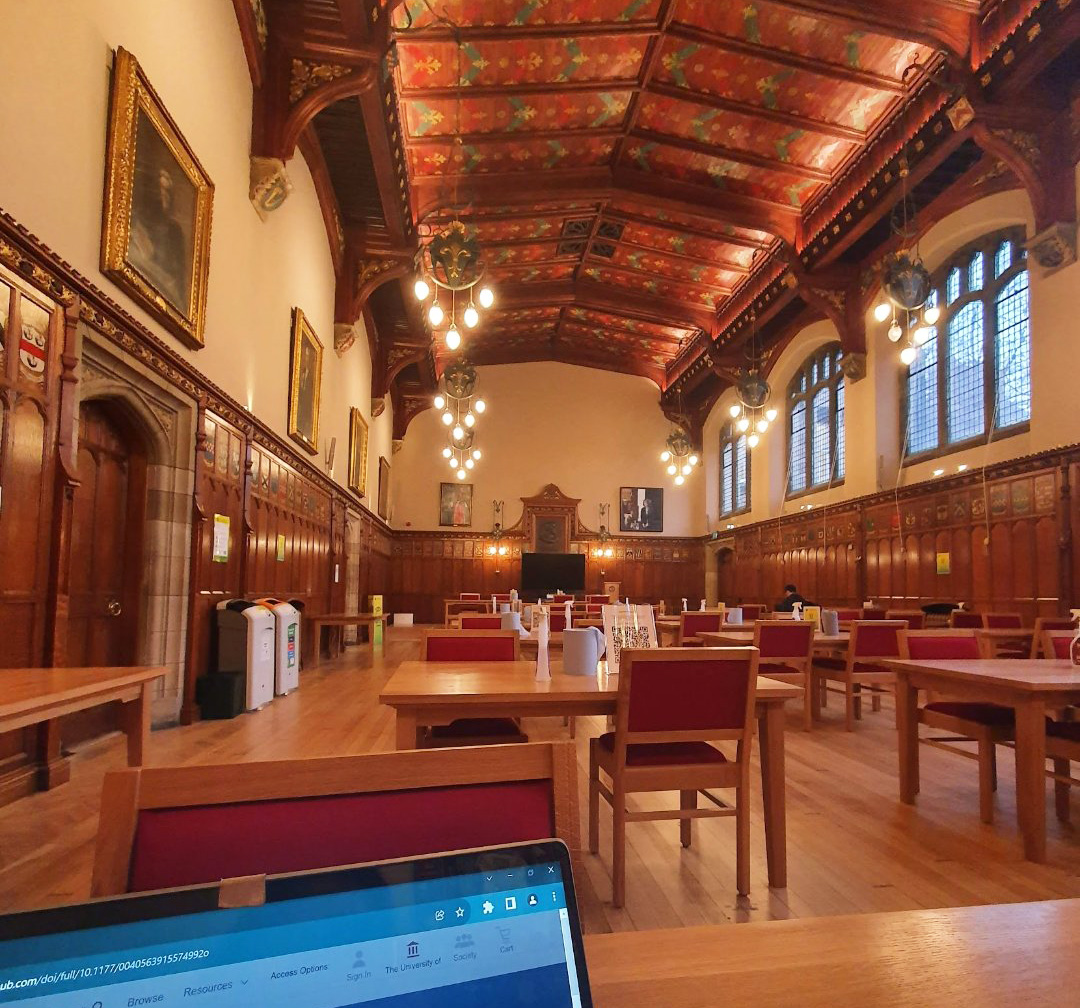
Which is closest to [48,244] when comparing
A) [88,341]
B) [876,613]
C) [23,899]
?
[88,341]

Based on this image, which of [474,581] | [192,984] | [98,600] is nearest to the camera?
[192,984]

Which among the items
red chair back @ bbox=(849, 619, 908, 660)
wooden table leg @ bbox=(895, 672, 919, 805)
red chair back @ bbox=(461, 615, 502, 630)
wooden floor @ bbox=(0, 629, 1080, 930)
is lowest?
wooden floor @ bbox=(0, 629, 1080, 930)

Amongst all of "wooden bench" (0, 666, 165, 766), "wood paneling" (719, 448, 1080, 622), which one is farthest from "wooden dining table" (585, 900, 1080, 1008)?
"wood paneling" (719, 448, 1080, 622)

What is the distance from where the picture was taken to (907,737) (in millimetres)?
3545

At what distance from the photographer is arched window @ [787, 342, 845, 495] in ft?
41.0

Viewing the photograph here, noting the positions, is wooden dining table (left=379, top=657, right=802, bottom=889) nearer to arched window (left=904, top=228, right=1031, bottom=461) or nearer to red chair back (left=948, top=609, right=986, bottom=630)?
red chair back (left=948, top=609, right=986, bottom=630)

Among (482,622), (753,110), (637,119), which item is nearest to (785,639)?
(482,622)

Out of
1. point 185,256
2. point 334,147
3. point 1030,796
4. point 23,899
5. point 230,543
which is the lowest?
point 23,899

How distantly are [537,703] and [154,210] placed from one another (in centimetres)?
413

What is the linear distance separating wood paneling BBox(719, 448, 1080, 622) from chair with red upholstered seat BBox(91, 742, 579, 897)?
27.8 ft

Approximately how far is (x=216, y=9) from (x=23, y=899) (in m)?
5.97

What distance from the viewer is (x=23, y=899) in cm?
232

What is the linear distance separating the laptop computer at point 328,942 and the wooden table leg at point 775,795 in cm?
225

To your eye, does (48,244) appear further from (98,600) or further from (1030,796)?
(1030,796)
